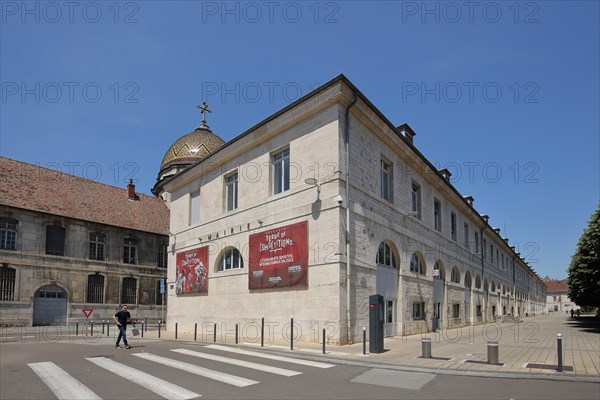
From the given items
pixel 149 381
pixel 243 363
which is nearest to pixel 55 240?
pixel 243 363

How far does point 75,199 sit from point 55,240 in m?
4.09

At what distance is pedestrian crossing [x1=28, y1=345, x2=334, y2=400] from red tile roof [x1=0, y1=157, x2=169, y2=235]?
23.0m

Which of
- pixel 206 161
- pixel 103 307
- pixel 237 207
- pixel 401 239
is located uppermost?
pixel 206 161

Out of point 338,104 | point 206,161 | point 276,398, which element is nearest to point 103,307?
point 206,161

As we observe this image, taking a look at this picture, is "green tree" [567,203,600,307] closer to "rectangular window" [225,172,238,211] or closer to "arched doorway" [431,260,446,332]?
"arched doorway" [431,260,446,332]

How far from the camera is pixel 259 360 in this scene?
11414 mm

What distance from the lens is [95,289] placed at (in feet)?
108

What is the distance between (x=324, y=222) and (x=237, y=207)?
6167 millimetres

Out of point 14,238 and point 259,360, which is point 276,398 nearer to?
point 259,360

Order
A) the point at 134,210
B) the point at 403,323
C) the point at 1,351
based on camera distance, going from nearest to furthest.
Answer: the point at 1,351 < the point at 403,323 < the point at 134,210

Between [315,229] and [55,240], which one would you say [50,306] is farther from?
[315,229]

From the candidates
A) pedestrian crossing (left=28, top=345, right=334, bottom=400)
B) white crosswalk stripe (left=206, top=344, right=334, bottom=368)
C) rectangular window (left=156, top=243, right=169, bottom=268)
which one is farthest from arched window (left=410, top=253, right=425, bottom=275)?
rectangular window (left=156, top=243, right=169, bottom=268)

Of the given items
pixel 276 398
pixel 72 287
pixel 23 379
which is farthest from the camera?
pixel 72 287

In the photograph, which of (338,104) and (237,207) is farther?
(237,207)
